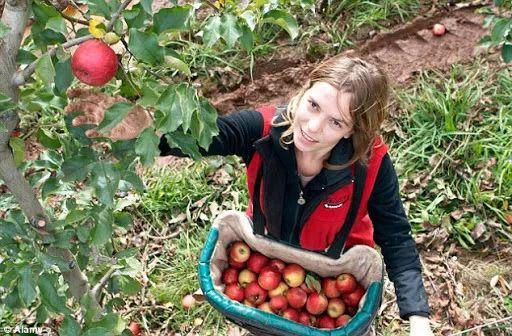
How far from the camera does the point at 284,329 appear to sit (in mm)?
2154

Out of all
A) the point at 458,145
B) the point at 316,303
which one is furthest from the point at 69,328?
the point at 458,145

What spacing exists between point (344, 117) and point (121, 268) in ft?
2.94

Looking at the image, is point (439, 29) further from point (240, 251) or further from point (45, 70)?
point (45, 70)

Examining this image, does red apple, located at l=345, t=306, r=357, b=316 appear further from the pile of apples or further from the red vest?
the red vest

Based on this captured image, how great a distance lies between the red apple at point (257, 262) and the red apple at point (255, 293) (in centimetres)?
6

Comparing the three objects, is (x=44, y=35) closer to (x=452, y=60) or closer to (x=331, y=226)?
(x=331, y=226)

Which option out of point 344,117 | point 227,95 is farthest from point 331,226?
point 227,95

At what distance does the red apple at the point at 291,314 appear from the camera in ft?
7.77

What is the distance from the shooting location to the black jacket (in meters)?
1.91

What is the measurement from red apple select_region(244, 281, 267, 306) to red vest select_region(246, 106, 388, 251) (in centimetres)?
29

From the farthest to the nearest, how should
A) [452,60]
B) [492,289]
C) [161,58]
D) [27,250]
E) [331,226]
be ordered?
[452,60], [492,289], [331,226], [27,250], [161,58]

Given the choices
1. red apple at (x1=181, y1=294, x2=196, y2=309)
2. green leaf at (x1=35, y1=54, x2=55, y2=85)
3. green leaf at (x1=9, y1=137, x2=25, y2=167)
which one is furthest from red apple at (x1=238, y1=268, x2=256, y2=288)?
green leaf at (x1=35, y1=54, x2=55, y2=85)

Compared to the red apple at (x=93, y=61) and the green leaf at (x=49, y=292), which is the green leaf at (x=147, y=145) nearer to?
the red apple at (x=93, y=61)

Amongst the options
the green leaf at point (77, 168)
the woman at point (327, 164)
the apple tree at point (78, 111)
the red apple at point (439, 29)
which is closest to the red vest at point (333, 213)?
the woman at point (327, 164)
